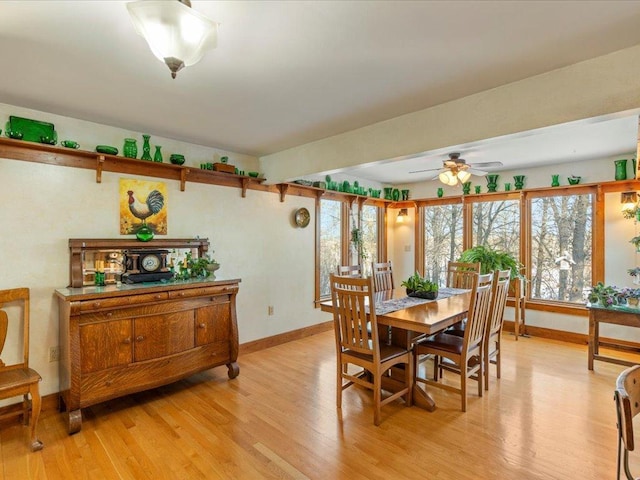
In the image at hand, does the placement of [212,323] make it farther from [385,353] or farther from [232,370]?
[385,353]

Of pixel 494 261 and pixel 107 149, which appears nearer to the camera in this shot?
pixel 107 149

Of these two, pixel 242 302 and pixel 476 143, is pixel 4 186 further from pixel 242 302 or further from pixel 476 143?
pixel 476 143

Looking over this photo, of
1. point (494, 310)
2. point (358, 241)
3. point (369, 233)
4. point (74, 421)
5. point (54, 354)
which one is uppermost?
point (369, 233)

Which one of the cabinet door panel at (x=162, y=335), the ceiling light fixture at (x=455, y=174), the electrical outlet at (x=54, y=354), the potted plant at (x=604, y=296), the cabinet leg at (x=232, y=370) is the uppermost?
the ceiling light fixture at (x=455, y=174)

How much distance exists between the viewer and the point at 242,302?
4.25 metres

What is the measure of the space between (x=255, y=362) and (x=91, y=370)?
1716 mm

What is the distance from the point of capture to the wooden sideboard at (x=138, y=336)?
2568 millimetres

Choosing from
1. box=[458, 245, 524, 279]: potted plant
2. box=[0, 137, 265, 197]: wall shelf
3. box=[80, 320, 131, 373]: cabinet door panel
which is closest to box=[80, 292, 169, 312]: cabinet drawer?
box=[80, 320, 131, 373]: cabinet door panel

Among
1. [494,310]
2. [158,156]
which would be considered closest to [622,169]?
[494,310]

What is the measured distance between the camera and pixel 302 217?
16.1 ft

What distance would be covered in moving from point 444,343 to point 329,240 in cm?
279

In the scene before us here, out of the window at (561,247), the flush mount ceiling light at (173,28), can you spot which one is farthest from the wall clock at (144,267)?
the window at (561,247)

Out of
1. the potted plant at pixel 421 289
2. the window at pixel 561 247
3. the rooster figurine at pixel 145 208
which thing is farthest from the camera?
the window at pixel 561 247

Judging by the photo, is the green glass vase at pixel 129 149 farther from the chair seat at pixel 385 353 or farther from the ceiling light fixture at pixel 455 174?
the ceiling light fixture at pixel 455 174
